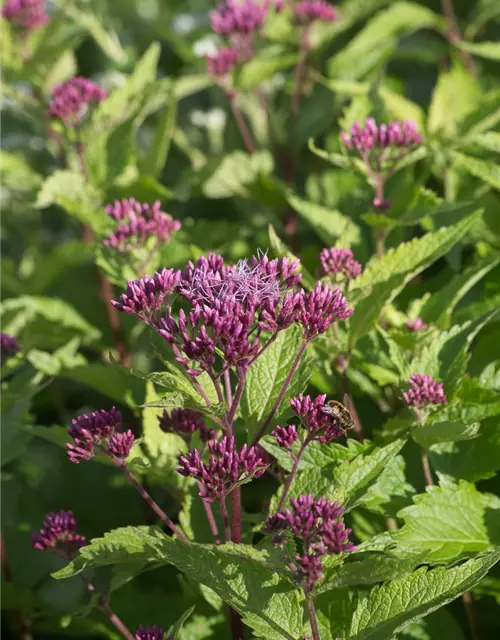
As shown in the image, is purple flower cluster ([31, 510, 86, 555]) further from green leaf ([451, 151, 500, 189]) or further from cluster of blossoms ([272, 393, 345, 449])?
green leaf ([451, 151, 500, 189])

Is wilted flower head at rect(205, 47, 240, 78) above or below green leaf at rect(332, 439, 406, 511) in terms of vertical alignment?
above

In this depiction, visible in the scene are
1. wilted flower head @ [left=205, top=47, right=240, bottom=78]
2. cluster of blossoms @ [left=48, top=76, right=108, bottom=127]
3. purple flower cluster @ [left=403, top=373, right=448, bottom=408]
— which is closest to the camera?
purple flower cluster @ [left=403, top=373, right=448, bottom=408]

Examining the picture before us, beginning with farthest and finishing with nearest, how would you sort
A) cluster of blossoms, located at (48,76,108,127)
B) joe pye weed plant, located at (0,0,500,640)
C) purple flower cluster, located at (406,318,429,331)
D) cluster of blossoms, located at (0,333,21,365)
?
cluster of blossoms, located at (48,76,108,127) < cluster of blossoms, located at (0,333,21,365) < purple flower cluster, located at (406,318,429,331) < joe pye weed plant, located at (0,0,500,640)

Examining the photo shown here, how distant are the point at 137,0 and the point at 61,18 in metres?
1.08

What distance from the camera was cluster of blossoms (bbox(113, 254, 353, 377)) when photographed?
1.35m

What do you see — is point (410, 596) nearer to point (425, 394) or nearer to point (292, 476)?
point (292, 476)

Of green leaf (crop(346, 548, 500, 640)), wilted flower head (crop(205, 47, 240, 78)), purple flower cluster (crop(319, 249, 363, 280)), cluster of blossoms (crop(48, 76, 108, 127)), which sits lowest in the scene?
green leaf (crop(346, 548, 500, 640))

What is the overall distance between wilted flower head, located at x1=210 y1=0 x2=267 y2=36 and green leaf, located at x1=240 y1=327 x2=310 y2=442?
1299 mm

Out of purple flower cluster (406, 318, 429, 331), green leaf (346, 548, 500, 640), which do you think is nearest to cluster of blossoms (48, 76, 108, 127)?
purple flower cluster (406, 318, 429, 331)

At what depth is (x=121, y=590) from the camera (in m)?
2.03

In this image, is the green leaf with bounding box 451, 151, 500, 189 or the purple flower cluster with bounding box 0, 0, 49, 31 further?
the purple flower cluster with bounding box 0, 0, 49, 31

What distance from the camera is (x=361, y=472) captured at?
1.45 m

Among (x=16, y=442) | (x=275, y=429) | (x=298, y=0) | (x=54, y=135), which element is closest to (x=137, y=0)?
(x=298, y=0)

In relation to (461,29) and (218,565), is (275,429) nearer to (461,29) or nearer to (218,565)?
(218,565)
